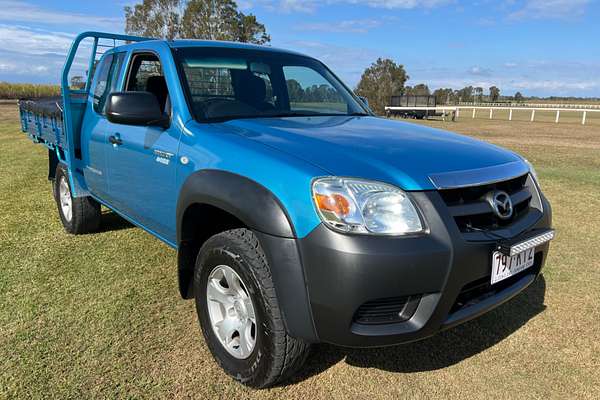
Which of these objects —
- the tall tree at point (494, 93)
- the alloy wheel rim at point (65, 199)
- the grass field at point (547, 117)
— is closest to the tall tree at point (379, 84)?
the grass field at point (547, 117)

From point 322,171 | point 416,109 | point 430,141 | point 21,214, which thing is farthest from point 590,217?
point 416,109

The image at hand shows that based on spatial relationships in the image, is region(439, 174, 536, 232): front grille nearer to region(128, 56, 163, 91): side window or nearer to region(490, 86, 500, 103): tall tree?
region(128, 56, 163, 91): side window

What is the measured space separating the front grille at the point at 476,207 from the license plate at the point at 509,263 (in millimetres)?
150

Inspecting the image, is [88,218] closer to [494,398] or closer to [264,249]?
[264,249]

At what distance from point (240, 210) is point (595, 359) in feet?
7.51

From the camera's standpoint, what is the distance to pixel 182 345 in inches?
114

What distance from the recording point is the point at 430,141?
271 cm

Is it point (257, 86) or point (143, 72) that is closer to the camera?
point (257, 86)

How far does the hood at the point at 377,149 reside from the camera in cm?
214

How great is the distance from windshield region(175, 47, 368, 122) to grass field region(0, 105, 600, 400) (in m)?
1.44

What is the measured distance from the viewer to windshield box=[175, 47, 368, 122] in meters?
3.09

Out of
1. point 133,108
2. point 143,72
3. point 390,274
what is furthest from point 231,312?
point 143,72

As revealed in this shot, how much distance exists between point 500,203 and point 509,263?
0.99 ft

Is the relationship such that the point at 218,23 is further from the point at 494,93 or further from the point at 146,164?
the point at 494,93
